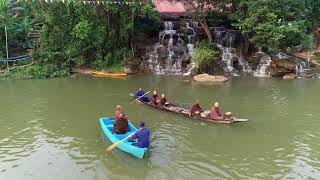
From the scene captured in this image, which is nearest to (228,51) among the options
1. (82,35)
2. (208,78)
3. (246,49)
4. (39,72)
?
(246,49)

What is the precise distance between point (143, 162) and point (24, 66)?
21267mm

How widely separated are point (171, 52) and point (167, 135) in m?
18.1

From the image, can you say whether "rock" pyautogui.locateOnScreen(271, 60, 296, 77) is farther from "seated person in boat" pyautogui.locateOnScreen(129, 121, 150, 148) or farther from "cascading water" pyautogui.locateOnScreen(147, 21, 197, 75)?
"seated person in boat" pyautogui.locateOnScreen(129, 121, 150, 148)

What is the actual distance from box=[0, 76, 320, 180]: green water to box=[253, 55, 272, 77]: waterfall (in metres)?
4.88

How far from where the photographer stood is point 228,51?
35344 millimetres

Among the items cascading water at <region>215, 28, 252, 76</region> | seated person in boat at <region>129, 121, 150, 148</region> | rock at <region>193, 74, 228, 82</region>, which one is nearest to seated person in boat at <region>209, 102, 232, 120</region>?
seated person in boat at <region>129, 121, 150, 148</region>

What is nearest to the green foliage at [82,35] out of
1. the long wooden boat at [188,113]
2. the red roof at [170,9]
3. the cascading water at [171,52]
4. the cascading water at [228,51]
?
the cascading water at [171,52]

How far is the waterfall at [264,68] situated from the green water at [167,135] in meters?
4.88

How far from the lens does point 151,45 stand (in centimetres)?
3662

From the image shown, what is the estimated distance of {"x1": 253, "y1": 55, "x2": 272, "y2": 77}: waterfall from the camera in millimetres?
33594

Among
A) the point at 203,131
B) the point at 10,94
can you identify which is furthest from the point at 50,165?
the point at 10,94

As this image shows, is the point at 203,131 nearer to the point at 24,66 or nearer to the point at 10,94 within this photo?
the point at 10,94

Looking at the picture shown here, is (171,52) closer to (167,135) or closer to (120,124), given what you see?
(167,135)

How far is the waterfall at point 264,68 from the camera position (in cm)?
3359
